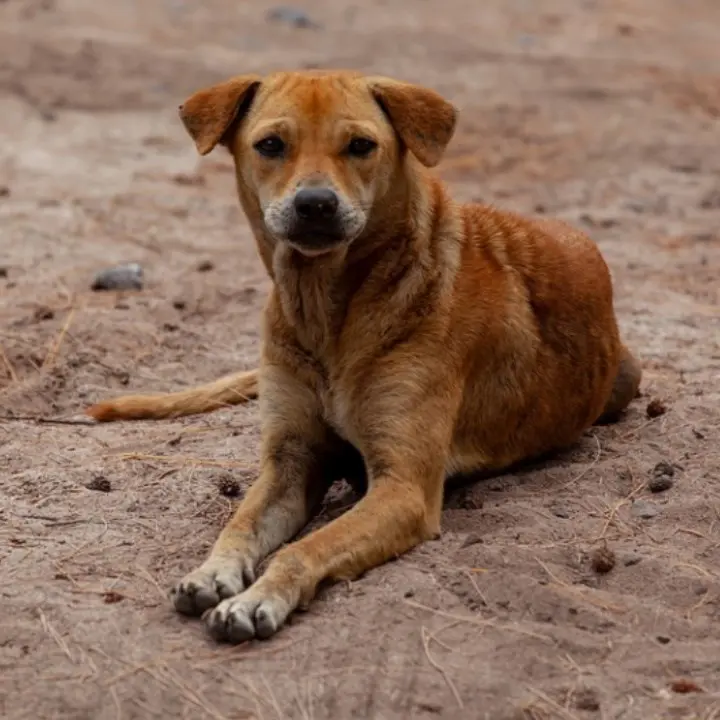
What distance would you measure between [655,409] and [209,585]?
93.0 inches

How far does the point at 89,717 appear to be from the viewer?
3.79 metres

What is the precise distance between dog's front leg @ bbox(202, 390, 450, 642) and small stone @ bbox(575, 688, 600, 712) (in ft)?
2.90

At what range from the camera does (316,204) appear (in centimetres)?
475

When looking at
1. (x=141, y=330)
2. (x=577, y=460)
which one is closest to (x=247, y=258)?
(x=141, y=330)

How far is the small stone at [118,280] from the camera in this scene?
26.1 ft

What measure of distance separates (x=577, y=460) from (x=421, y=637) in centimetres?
173

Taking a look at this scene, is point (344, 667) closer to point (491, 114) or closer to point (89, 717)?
point (89, 717)

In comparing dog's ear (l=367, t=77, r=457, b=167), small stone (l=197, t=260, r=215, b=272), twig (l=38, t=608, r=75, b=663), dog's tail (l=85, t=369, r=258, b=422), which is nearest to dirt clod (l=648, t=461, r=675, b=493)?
dog's ear (l=367, t=77, r=457, b=167)

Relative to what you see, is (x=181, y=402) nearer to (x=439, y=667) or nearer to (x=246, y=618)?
(x=246, y=618)

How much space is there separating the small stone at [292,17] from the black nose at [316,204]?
36.8 ft

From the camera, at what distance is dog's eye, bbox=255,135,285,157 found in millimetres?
4992

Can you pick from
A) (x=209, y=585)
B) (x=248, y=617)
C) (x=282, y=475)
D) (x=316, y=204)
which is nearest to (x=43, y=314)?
(x=282, y=475)

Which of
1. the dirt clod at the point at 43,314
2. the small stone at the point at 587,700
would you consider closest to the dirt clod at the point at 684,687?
the small stone at the point at 587,700

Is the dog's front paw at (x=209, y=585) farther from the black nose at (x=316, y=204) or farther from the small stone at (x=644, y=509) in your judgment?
the small stone at (x=644, y=509)
